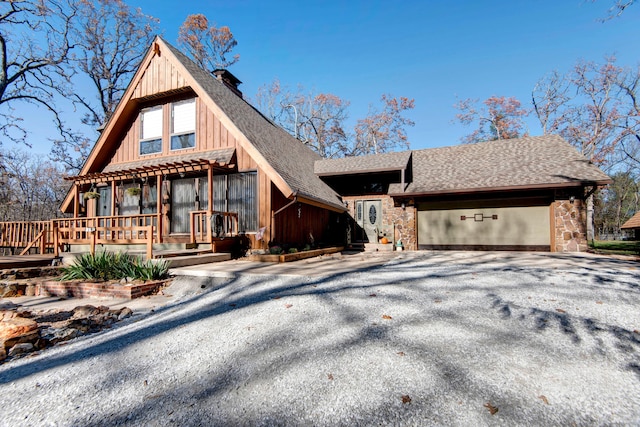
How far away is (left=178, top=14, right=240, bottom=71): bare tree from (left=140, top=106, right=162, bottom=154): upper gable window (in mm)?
13773

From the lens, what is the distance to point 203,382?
2.50 meters

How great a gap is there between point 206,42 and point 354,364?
89.6 feet

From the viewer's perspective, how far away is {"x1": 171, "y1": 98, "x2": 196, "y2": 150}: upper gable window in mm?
10537

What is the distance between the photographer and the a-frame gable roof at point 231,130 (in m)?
8.87

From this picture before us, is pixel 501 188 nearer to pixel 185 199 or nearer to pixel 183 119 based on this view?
pixel 185 199

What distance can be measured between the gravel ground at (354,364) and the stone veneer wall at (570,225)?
7.41 metres

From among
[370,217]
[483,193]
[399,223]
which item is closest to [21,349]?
[399,223]

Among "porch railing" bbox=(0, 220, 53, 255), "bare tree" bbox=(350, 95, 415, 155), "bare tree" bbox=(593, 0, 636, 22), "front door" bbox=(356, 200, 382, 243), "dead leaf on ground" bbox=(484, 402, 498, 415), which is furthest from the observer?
"bare tree" bbox=(350, 95, 415, 155)

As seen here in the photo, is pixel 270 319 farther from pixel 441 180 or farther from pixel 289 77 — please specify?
pixel 289 77

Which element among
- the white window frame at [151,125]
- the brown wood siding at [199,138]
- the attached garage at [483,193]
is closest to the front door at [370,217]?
the attached garage at [483,193]

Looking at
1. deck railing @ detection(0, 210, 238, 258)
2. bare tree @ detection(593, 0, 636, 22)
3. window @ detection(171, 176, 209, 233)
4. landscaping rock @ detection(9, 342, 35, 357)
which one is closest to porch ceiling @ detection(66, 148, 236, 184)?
window @ detection(171, 176, 209, 233)

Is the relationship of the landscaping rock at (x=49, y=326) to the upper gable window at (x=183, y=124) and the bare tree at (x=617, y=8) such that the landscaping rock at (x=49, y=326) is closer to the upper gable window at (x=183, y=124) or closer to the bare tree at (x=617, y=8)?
the upper gable window at (x=183, y=124)

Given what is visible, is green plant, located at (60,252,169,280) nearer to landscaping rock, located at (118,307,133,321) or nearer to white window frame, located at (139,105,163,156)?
landscaping rock, located at (118,307,133,321)

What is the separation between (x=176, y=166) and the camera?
9.17m
